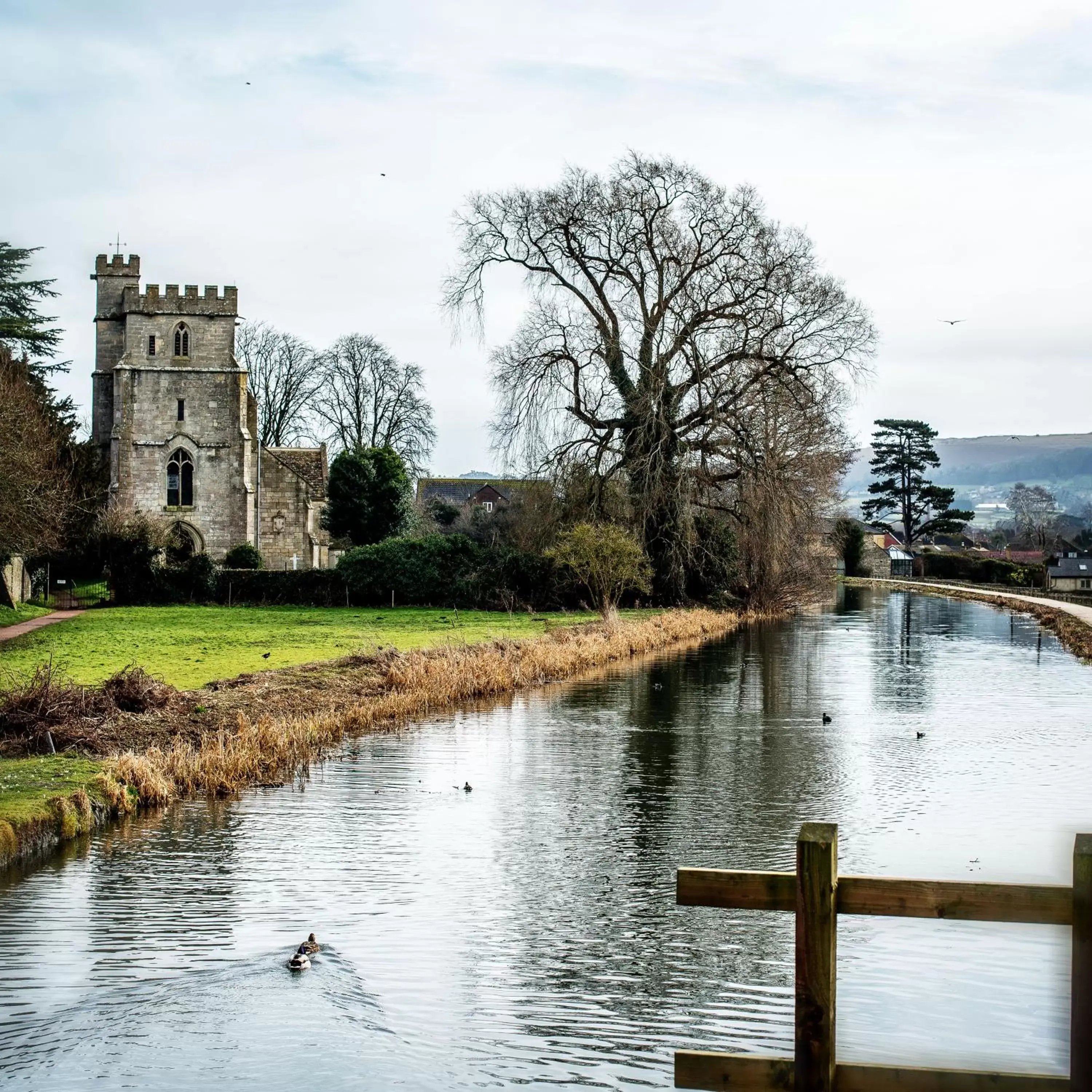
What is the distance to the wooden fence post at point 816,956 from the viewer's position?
198 inches

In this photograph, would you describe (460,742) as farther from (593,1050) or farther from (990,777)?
(593,1050)

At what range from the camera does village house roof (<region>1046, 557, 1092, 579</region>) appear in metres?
90.0

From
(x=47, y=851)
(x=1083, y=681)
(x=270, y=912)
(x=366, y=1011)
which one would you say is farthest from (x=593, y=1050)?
(x=1083, y=681)

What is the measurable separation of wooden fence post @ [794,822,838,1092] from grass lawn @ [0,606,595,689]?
50.7 feet

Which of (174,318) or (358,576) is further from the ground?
(174,318)

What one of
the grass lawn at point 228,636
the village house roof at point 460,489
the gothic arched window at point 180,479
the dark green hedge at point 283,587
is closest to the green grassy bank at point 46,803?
the grass lawn at point 228,636

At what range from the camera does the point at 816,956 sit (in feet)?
16.8

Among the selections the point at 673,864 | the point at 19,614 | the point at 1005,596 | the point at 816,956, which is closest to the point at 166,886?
the point at 673,864

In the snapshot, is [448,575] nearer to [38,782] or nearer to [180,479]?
[180,479]

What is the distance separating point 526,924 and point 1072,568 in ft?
293

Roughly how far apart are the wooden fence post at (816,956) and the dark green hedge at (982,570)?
78.6 meters

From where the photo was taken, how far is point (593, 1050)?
7.62 metres

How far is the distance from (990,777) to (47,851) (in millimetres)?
10629

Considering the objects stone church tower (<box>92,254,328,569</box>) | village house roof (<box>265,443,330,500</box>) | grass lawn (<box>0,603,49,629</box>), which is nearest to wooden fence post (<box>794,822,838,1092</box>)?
grass lawn (<box>0,603,49,629</box>)
